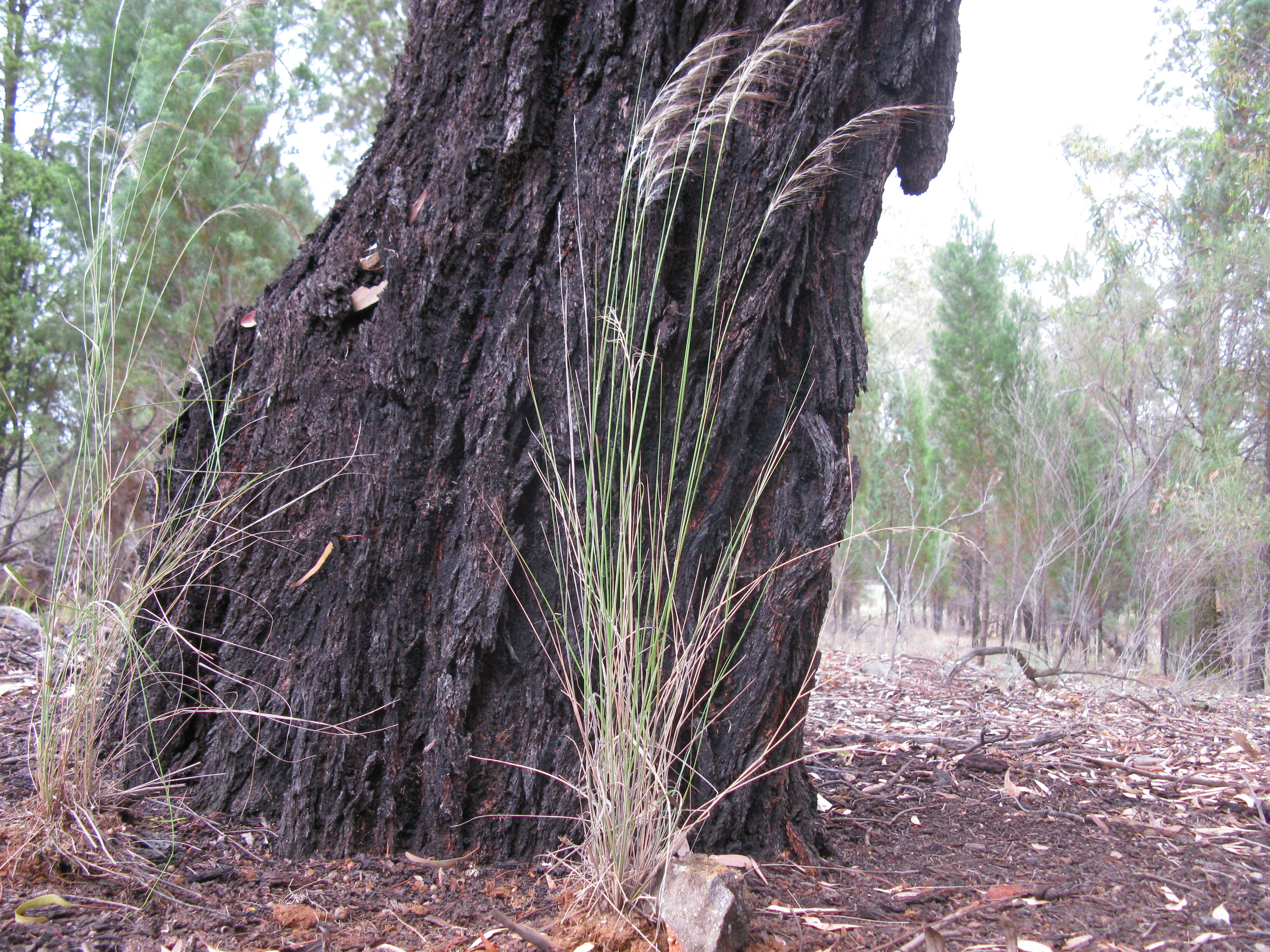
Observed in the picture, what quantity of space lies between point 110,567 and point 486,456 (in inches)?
29.5

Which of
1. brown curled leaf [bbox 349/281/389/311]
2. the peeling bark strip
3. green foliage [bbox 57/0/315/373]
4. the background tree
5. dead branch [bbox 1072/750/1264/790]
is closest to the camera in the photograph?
the peeling bark strip

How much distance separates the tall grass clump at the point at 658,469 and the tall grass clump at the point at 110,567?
0.61m

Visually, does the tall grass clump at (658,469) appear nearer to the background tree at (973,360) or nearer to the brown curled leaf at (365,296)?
the brown curled leaf at (365,296)

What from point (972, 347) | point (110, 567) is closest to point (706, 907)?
point (110, 567)

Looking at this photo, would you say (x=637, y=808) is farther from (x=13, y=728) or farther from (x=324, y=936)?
(x=13, y=728)

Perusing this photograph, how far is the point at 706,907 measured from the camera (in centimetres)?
115

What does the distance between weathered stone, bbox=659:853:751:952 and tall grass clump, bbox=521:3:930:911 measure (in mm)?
72

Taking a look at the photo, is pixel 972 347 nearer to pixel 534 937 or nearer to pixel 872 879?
pixel 872 879

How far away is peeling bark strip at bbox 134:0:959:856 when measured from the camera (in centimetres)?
153

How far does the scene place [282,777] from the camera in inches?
61.6

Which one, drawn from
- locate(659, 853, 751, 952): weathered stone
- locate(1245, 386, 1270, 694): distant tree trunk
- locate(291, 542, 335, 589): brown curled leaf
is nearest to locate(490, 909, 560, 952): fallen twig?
locate(659, 853, 751, 952): weathered stone

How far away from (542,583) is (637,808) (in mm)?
497

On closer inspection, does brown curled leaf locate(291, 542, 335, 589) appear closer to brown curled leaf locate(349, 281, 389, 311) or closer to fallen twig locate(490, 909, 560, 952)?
brown curled leaf locate(349, 281, 389, 311)

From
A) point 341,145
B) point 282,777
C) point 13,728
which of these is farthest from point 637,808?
point 341,145
